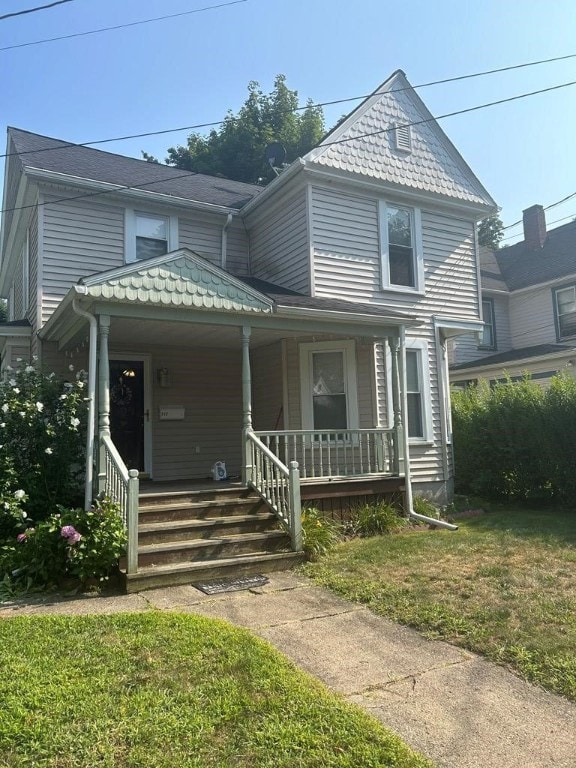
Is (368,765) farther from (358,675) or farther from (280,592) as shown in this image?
(280,592)

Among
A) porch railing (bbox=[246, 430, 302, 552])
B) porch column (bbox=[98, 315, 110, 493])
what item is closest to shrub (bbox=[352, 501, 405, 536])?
porch railing (bbox=[246, 430, 302, 552])

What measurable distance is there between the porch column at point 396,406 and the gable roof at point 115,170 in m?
4.56

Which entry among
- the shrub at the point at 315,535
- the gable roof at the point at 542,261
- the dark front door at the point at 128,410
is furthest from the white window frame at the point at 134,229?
the gable roof at the point at 542,261

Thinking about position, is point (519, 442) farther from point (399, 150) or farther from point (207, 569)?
point (207, 569)

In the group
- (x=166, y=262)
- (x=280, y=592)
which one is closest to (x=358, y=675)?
(x=280, y=592)

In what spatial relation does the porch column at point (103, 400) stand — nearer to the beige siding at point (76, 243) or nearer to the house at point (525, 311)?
the beige siding at point (76, 243)

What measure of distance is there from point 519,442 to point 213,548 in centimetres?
653

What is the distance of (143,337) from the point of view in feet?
30.7

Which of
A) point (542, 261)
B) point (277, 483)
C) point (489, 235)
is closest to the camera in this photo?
point (277, 483)

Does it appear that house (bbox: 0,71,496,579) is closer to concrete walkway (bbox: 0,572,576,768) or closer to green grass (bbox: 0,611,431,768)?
concrete walkway (bbox: 0,572,576,768)

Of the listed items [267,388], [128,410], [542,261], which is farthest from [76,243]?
[542,261]

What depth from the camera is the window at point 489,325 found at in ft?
62.4

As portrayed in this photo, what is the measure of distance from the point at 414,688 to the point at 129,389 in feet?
25.6

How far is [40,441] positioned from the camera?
709 centimetres
